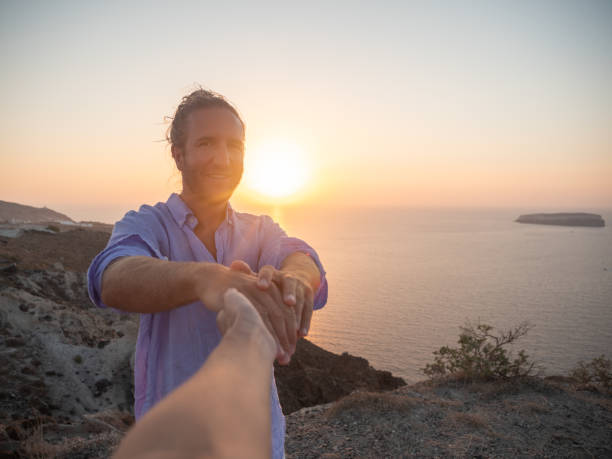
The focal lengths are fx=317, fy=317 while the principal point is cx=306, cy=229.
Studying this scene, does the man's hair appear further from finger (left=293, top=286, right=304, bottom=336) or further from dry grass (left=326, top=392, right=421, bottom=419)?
dry grass (left=326, top=392, right=421, bottom=419)

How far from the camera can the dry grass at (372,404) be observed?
740 cm

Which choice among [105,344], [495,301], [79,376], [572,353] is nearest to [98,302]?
[79,376]

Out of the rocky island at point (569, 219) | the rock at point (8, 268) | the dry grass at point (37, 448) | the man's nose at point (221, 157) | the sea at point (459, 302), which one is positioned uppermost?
the rocky island at point (569, 219)

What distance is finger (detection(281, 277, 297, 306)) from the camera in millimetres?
1488

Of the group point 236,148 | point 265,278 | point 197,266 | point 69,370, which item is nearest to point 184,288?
point 197,266

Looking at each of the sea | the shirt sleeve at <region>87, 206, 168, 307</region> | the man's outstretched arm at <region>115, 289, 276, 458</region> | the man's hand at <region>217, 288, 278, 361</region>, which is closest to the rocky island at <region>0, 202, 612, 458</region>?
the sea

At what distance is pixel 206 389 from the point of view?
670 millimetres

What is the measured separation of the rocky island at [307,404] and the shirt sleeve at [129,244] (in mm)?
5565

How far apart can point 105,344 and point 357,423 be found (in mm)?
10894

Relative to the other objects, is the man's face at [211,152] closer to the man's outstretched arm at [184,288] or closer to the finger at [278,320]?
the man's outstretched arm at [184,288]

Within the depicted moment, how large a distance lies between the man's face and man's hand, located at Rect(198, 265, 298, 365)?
0.95 m

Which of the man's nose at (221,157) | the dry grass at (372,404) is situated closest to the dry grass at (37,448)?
the dry grass at (372,404)

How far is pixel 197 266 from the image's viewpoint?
59.4 inches

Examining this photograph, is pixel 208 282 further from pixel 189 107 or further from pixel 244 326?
pixel 189 107
